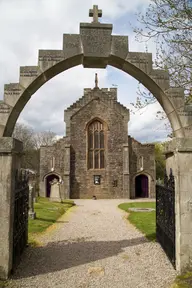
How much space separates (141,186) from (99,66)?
23908mm

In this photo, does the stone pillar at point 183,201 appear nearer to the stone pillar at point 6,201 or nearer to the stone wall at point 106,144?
the stone pillar at point 6,201

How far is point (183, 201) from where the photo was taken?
530 centimetres

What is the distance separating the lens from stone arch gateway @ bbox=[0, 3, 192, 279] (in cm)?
516

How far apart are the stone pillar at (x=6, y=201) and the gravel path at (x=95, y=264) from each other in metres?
0.43

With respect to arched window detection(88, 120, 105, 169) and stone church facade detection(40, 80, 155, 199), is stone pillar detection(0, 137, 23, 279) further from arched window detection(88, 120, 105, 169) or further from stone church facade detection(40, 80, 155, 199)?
arched window detection(88, 120, 105, 169)

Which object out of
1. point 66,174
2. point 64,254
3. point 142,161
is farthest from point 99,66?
point 142,161

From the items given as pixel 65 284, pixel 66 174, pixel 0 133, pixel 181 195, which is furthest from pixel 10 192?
pixel 66 174

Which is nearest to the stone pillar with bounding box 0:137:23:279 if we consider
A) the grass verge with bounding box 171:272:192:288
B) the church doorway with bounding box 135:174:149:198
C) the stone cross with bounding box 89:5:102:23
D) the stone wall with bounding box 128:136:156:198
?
the grass verge with bounding box 171:272:192:288

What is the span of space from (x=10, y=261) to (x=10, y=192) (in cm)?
136

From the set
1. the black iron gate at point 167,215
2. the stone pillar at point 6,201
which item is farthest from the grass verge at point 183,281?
the stone pillar at point 6,201

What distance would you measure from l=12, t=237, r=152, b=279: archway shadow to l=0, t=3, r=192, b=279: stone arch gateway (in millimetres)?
819

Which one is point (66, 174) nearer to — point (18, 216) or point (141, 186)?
point (141, 186)

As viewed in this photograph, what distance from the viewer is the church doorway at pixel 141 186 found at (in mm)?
28406

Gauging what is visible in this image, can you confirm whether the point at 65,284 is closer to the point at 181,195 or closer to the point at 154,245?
A: the point at 181,195
